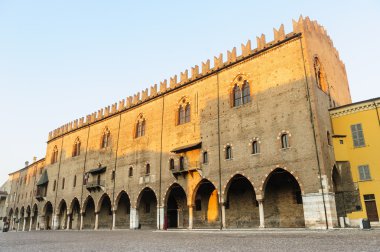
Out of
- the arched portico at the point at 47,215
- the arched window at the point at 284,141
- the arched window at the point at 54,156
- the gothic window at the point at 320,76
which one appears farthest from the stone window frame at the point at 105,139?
the gothic window at the point at 320,76

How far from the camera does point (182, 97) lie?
24547mm

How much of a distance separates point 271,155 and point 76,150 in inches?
946

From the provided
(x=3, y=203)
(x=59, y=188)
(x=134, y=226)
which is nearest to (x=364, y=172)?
(x=134, y=226)

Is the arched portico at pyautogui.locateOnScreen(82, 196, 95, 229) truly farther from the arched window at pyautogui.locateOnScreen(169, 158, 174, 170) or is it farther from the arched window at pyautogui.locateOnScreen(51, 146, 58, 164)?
the arched window at pyautogui.locateOnScreen(169, 158, 174, 170)

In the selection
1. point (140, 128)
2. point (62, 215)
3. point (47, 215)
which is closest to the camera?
point (140, 128)

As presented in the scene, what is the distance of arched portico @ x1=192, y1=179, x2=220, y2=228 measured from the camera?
2205cm

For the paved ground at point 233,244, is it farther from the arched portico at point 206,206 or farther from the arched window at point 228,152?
the arched portico at point 206,206

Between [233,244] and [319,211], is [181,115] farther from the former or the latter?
[233,244]

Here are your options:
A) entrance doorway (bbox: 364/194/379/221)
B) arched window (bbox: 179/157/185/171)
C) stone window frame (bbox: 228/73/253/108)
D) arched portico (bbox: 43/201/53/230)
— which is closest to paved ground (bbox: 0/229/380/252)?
entrance doorway (bbox: 364/194/379/221)

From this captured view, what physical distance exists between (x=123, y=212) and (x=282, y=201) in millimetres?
16060

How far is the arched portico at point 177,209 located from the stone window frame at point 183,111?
5.03 meters

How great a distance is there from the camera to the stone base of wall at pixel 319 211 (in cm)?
1509

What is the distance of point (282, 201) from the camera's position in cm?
1866

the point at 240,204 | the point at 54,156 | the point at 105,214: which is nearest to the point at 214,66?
the point at 240,204
